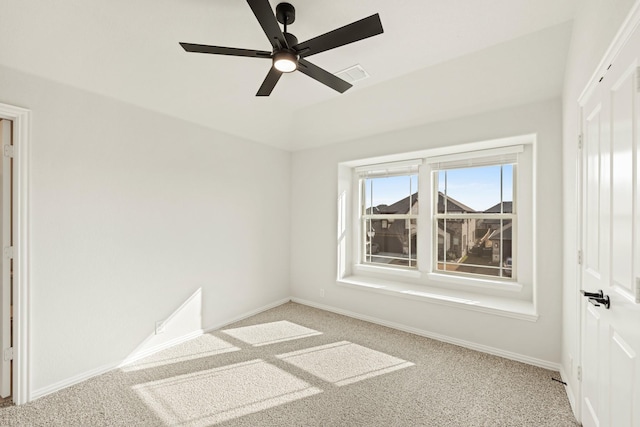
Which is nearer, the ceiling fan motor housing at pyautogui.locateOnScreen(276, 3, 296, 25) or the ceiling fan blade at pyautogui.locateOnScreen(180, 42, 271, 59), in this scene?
the ceiling fan blade at pyautogui.locateOnScreen(180, 42, 271, 59)

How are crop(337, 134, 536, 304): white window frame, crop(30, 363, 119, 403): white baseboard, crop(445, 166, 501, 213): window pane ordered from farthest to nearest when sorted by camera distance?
crop(445, 166, 501, 213): window pane, crop(337, 134, 536, 304): white window frame, crop(30, 363, 119, 403): white baseboard

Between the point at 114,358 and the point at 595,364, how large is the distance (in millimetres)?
3751

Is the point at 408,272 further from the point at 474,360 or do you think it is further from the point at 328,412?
the point at 328,412

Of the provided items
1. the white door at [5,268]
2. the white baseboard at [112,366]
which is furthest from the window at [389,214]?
the white door at [5,268]

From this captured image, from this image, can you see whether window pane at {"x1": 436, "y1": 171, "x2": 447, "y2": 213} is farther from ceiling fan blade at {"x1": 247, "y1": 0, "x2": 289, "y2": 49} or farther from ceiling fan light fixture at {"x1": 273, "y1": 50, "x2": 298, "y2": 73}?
ceiling fan blade at {"x1": 247, "y1": 0, "x2": 289, "y2": 49}

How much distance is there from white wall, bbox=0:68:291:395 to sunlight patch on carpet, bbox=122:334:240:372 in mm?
139

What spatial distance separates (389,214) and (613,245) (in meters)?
2.91

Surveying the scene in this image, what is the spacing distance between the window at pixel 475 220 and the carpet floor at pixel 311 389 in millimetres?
1072

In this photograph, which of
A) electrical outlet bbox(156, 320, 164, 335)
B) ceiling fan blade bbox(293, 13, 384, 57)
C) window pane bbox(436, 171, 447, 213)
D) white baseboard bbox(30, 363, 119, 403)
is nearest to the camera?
ceiling fan blade bbox(293, 13, 384, 57)

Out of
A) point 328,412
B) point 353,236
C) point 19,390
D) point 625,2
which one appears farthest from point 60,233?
point 625,2

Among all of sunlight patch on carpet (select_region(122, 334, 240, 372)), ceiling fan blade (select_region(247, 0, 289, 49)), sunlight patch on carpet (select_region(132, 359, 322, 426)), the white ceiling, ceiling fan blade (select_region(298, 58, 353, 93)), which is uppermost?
the white ceiling

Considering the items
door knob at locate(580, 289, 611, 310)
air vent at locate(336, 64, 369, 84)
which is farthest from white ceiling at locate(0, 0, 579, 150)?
door knob at locate(580, 289, 611, 310)

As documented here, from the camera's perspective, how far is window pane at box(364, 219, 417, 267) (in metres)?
4.06

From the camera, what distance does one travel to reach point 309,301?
450 centimetres
